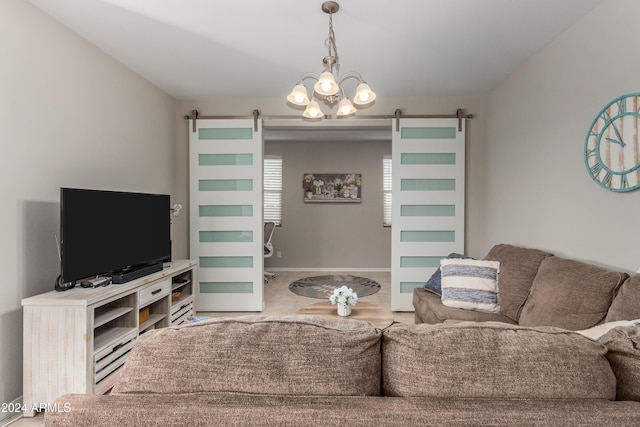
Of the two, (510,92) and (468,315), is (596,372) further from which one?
(510,92)

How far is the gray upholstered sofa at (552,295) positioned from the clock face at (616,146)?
54cm

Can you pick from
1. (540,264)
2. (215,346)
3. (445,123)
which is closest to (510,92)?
(445,123)

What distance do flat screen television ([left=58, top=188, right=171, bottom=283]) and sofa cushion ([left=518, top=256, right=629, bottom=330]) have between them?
2.90 m

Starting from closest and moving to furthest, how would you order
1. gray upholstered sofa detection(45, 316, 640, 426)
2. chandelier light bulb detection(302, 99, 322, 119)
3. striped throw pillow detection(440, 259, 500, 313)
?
gray upholstered sofa detection(45, 316, 640, 426) < chandelier light bulb detection(302, 99, 322, 119) < striped throw pillow detection(440, 259, 500, 313)

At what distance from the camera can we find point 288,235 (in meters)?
6.61

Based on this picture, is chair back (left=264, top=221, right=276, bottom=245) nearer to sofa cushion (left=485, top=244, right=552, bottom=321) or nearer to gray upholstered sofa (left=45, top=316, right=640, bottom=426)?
sofa cushion (left=485, top=244, right=552, bottom=321)

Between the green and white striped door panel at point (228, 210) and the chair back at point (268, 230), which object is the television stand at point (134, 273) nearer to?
the green and white striped door panel at point (228, 210)

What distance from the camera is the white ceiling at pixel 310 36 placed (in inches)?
86.9

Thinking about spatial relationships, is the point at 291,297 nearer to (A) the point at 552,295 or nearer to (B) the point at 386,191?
(B) the point at 386,191

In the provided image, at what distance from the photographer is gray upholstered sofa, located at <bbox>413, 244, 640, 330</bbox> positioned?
1749 millimetres

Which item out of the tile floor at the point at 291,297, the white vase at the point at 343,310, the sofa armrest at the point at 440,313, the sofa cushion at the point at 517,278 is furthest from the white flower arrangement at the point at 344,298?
the tile floor at the point at 291,297

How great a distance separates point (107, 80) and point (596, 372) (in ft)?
11.9

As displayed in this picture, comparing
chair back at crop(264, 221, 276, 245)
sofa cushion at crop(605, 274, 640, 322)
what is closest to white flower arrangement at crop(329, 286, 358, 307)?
sofa cushion at crop(605, 274, 640, 322)

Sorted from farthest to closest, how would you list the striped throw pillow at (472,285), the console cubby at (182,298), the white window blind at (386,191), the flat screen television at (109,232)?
the white window blind at (386,191) → the console cubby at (182,298) → the striped throw pillow at (472,285) → the flat screen television at (109,232)
